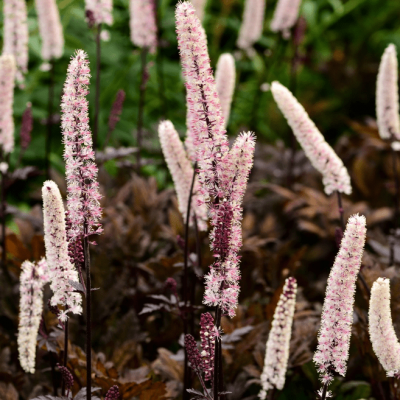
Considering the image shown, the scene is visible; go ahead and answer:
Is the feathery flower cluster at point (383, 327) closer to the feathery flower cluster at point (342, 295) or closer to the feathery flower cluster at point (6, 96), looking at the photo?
the feathery flower cluster at point (342, 295)

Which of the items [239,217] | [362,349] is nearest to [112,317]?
[362,349]

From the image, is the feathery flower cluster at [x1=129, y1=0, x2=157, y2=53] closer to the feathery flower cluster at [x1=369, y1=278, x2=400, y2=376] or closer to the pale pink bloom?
the pale pink bloom

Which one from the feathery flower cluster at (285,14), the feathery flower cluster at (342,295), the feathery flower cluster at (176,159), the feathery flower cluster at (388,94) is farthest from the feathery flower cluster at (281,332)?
the feathery flower cluster at (285,14)

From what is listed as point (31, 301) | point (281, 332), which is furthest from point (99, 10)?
point (281, 332)

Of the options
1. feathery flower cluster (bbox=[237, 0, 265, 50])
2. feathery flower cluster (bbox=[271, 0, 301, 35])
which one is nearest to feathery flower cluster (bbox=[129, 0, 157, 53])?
feathery flower cluster (bbox=[237, 0, 265, 50])

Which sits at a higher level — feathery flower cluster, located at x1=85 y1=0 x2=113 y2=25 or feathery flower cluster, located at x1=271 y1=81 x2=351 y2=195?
feathery flower cluster, located at x1=85 y1=0 x2=113 y2=25

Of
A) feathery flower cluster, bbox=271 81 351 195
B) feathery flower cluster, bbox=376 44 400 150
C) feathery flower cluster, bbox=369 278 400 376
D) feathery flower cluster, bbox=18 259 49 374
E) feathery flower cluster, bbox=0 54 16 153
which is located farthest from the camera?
feathery flower cluster, bbox=376 44 400 150

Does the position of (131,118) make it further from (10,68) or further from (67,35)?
(10,68)
